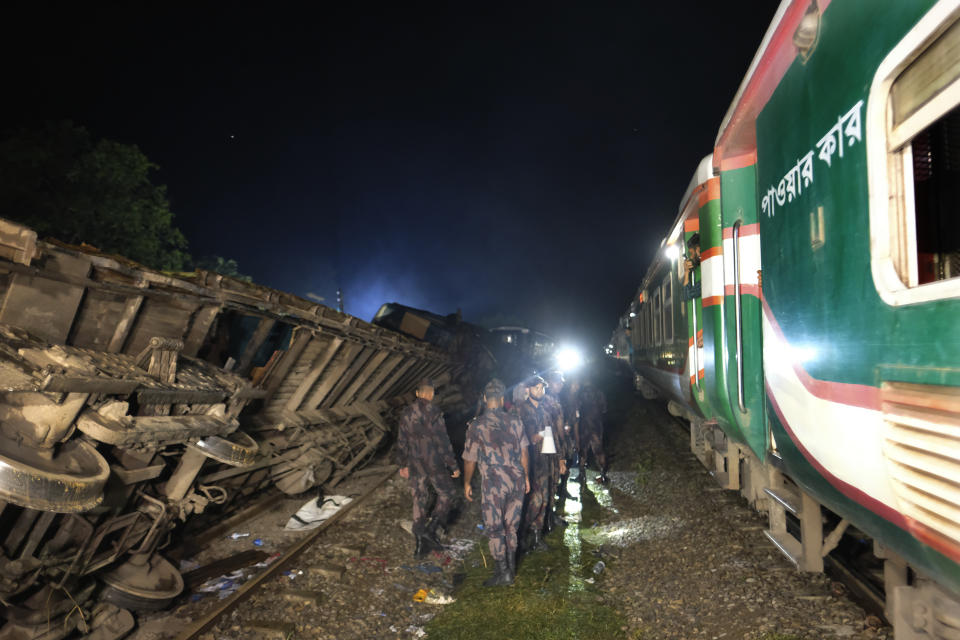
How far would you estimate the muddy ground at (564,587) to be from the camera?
4.45m

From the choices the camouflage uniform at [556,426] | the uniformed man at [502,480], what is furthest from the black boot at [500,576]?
the camouflage uniform at [556,426]

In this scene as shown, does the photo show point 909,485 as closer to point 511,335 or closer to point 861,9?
point 861,9

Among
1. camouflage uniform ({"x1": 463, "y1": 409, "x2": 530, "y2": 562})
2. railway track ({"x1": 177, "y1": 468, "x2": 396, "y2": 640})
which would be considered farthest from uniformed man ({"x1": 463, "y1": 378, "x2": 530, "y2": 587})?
railway track ({"x1": 177, "y1": 468, "x2": 396, "y2": 640})

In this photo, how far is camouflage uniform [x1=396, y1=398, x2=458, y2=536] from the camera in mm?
6578

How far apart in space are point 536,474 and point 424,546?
150 cm

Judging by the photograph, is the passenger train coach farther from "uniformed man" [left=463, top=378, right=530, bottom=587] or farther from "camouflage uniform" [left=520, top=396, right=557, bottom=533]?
"camouflage uniform" [left=520, top=396, right=557, bottom=533]

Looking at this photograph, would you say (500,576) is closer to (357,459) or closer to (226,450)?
(226,450)

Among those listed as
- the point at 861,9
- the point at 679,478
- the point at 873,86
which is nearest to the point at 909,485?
the point at 873,86

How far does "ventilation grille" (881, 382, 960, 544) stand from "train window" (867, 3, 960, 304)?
30 cm

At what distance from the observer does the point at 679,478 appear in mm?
8875

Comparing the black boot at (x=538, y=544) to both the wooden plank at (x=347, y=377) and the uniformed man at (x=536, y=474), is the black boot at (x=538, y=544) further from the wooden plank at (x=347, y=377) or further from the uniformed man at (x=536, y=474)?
the wooden plank at (x=347, y=377)

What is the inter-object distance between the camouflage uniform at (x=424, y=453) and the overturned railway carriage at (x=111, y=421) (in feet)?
5.47

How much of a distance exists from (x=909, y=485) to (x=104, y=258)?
5285 millimetres

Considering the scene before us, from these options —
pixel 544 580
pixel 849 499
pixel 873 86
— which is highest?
pixel 873 86
